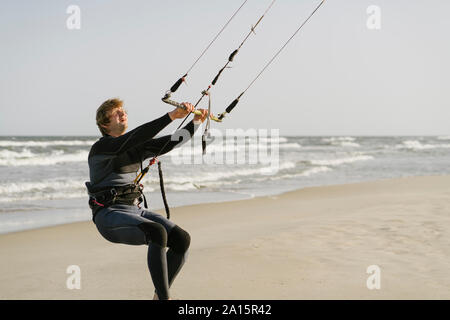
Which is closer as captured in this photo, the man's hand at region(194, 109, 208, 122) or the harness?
the harness

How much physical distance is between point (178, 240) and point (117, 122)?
40.2 inches

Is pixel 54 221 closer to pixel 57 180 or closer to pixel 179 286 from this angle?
pixel 179 286

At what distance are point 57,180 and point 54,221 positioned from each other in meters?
6.51

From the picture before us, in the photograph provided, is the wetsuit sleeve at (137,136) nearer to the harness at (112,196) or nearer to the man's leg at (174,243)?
the harness at (112,196)

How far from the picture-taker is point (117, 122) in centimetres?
372

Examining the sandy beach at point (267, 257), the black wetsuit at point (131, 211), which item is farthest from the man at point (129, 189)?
the sandy beach at point (267, 257)

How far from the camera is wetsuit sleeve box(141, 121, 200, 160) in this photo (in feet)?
12.4

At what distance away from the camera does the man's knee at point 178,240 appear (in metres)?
3.75

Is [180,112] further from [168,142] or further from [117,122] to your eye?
[117,122]

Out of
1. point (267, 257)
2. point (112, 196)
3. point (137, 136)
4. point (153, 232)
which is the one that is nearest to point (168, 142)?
point (137, 136)

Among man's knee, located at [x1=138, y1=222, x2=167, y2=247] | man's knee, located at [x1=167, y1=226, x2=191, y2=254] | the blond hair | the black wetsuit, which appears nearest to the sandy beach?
man's knee, located at [x1=167, y1=226, x2=191, y2=254]

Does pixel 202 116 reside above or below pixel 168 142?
above

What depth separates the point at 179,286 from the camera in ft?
15.5

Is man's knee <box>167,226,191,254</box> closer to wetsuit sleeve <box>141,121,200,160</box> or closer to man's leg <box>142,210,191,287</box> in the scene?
man's leg <box>142,210,191,287</box>
